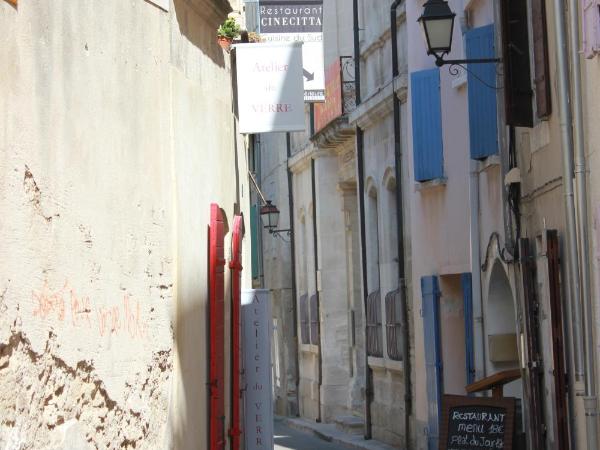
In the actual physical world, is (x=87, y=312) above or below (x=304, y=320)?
below

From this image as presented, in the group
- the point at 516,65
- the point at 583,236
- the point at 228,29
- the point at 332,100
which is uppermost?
the point at 332,100

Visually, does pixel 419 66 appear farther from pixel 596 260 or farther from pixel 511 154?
pixel 596 260

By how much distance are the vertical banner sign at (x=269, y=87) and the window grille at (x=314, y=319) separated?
1531 centimetres

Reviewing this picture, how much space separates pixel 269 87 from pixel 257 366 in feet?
Result: 8.34

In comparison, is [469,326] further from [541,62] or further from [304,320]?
[304,320]

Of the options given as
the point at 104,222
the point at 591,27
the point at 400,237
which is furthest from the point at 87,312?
the point at 400,237

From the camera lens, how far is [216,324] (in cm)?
1123

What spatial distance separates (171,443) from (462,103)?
893 centimetres

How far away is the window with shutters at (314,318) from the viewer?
28406 mm

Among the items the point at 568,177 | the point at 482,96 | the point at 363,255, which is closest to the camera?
the point at 568,177

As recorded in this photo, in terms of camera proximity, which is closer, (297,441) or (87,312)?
(87,312)

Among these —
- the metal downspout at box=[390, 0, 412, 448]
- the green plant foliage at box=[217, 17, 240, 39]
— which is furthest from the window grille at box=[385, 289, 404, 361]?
the green plant foliage at box=[217, 17, 240, 39]

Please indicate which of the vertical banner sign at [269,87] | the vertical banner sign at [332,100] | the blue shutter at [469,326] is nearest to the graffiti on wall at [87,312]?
the vertical banner sign at [269,87]

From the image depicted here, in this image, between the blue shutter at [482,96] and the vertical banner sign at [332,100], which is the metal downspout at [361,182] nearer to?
the vertical banner sign at [332,100]
